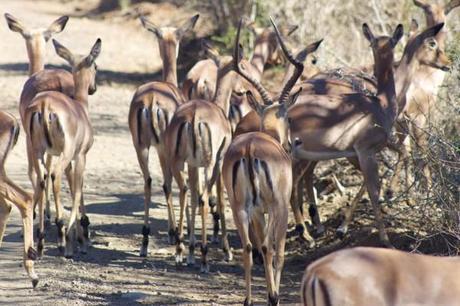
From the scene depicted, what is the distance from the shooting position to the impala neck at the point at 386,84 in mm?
11594

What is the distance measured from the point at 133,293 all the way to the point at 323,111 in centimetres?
275

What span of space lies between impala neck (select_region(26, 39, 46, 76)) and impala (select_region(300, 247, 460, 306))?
8383 mm

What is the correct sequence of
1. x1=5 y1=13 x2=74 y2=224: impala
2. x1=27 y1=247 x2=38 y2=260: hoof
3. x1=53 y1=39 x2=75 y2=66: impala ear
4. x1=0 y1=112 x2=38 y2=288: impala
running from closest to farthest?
1. x1=27 y1=247 x2=38 y2=260: hoof
2. x1=0 y1=112 x2=38 y2=288: impala
3. x1=53 y1=39 x2=75 y2=66: impala ear
4. x1=5 y1=13 x2=74 y2=224: impala

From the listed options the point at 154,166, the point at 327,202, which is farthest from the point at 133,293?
the point at 154,166

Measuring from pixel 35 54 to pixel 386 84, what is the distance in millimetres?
4458

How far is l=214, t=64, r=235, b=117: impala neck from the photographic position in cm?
1227

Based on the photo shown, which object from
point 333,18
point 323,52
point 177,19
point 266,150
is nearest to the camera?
point 266,150

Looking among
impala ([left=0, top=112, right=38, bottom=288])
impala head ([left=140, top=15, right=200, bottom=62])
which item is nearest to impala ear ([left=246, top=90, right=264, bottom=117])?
impala ([left=0, top=112, right=38, bottom=288])

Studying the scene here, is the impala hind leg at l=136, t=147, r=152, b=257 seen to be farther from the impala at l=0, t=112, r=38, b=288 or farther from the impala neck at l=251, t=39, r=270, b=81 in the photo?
the impala neck at l=251, t=39, r=270, b=81

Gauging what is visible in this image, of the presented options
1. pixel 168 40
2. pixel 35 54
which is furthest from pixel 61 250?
pixel 35 54

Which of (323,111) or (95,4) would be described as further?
(95,4)

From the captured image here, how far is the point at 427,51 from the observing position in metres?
12.7

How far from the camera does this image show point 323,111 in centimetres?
1105

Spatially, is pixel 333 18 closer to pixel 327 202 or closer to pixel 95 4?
pixel 327 202
